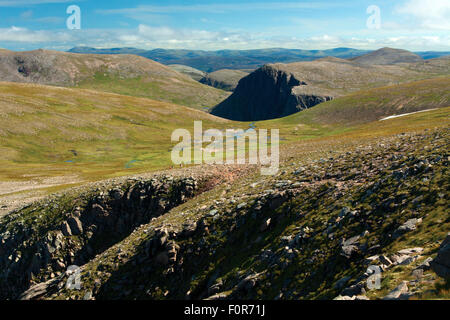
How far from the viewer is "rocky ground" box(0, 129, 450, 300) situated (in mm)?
13391

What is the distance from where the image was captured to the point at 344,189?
2084 cm

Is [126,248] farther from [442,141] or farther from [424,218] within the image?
[442,141]

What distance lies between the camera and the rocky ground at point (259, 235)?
13.4 m

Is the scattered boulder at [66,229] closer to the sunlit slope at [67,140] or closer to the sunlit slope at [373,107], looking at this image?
the sunlit slope at [67,140]

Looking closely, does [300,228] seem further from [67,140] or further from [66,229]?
[67,140]

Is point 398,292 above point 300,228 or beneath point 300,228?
above

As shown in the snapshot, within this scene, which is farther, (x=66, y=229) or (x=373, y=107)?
(x=373, y=107)

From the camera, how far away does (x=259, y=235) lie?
68.3 feet

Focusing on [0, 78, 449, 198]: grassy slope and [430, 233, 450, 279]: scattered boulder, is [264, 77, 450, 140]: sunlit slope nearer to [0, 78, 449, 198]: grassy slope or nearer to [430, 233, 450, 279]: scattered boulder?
[0, 78, 449, 198]: grassy slope

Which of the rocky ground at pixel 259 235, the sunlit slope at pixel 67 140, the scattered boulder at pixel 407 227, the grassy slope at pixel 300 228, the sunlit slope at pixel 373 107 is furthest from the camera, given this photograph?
the sunlit slope at pixel 373 107

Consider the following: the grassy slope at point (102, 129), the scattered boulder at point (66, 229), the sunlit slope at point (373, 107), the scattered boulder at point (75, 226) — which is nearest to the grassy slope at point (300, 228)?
the scattered boulder at point (75, 226)

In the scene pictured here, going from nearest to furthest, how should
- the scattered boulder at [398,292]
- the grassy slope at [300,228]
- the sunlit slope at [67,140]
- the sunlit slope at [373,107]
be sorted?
the scattered boulder at [398,292]
the grassy slope at [300,228]
the sunlit slope at [67,140]
the sunlit slope at [373,107]

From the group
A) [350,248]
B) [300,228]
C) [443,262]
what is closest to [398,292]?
[443,262]

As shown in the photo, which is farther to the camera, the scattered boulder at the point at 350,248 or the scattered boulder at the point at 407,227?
the scattered boulder at the point at 350,248
